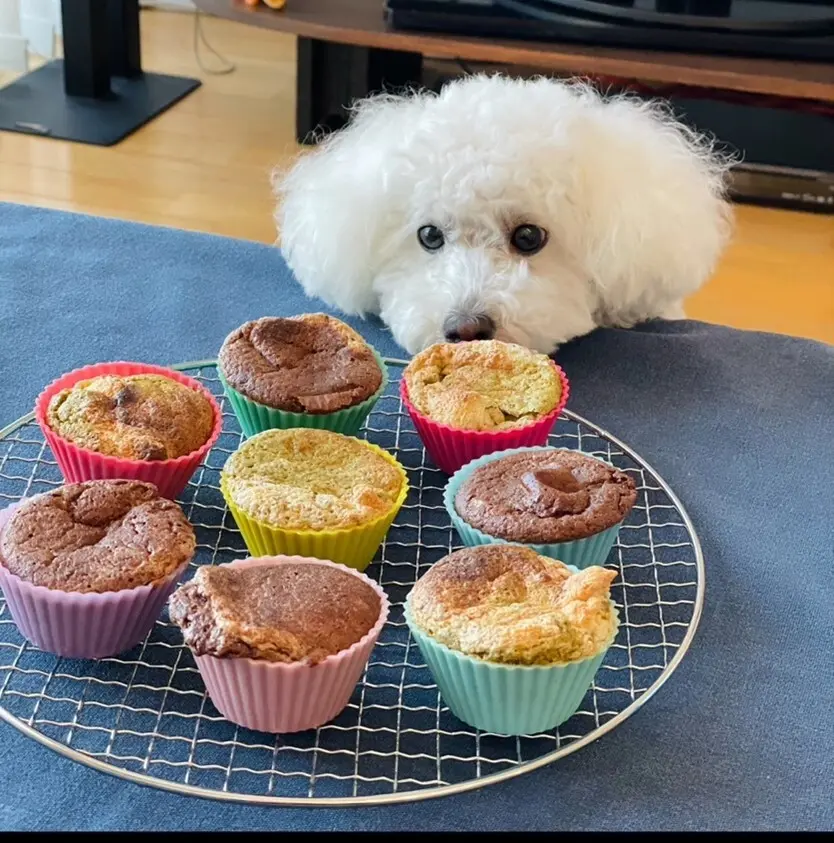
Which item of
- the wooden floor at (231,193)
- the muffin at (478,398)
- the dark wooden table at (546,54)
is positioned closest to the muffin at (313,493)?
the muffin at (478,398)

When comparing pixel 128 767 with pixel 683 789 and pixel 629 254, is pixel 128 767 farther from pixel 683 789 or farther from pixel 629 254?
pixel 629 254

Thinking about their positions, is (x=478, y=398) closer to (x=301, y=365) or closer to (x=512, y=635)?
(x=301, y=365)

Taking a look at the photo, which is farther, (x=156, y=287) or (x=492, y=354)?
(x=156, y=287)

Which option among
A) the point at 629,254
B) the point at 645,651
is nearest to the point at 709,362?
the point at 629,254

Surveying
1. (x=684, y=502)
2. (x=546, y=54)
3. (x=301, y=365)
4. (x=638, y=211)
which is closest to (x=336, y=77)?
(x=546, y=54)

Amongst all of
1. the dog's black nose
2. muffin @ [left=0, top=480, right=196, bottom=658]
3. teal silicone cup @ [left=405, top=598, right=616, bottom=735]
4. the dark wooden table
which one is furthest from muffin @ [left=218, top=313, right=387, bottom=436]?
the dark wooden table
